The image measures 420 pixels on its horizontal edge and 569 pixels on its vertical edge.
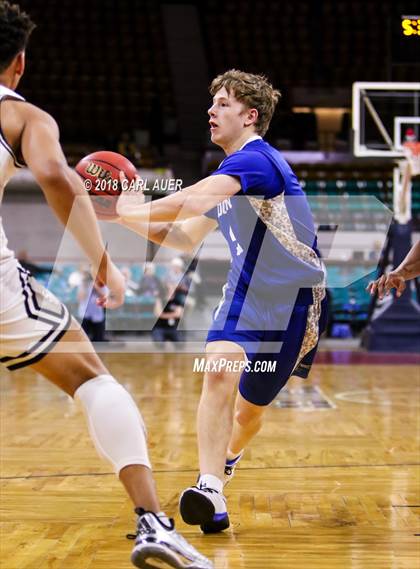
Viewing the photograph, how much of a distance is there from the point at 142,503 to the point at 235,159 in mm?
1654

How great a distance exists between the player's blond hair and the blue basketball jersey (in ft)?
0.45

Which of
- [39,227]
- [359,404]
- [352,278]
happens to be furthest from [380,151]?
[39,227]

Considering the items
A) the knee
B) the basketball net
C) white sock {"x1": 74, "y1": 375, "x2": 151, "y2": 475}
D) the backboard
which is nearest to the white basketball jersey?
white sock {"x1": 74, "y1": 375, "x2": 151, "y2": 475}

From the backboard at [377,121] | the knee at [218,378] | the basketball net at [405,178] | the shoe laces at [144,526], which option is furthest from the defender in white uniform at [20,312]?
the basketball net at [405,178]

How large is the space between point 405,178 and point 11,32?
34.2ft

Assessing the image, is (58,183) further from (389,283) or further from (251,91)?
(389,283)

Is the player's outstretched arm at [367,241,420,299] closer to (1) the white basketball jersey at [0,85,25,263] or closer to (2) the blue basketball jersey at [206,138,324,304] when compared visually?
(2) the blue basketball jersey at [206,138,324,304]

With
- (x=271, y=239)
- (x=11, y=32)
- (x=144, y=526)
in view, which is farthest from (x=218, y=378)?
(x=11, y=32)

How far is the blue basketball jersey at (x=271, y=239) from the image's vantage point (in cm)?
366

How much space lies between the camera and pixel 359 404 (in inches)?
296

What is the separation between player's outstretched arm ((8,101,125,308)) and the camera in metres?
2.31

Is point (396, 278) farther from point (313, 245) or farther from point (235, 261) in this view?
point (235, 261)

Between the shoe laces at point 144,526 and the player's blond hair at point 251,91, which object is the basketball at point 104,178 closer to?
the player's blond hair at point 251,91

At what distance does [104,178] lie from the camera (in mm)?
3533
